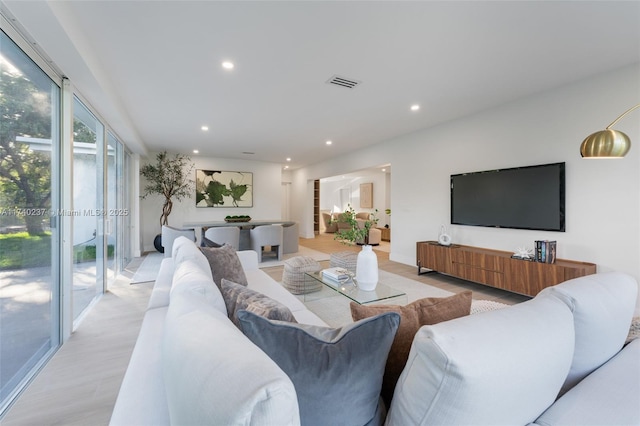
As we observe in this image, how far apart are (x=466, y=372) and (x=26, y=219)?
2.75 m

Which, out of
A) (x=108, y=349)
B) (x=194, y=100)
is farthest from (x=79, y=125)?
(x=108, y=349)

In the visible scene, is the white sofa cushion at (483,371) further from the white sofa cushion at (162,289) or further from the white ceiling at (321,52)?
the white ceiling at (321,52)

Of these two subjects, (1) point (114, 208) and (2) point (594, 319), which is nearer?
(2) point (594, 319)

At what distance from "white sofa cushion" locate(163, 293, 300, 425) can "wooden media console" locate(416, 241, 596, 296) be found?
3569 mm

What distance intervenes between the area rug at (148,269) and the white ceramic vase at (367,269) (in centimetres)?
348

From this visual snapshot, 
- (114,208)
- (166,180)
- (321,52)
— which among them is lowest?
(114,208)

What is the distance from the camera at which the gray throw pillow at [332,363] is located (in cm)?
75

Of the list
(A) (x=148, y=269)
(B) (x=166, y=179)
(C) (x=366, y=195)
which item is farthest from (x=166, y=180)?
(C) (x=366, y=195)

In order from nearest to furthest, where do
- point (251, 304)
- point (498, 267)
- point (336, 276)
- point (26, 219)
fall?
point (251, 304) < point (26, 219) < point (336, 276) < point (498, 267)

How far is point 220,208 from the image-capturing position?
25.7 feet

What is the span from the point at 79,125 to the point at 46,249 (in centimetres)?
152

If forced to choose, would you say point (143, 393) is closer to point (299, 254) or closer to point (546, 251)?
point (546, 251)

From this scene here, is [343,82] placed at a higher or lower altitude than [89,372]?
higher

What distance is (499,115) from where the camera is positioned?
3.89 metres
